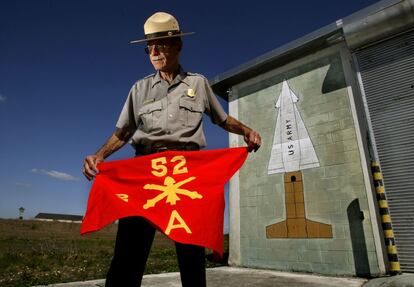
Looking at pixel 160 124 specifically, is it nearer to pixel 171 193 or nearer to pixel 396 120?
pixel 171 193

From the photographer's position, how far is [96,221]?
5.95 ft

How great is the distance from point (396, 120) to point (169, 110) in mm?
4916

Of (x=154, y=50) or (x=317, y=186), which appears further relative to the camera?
(x=317, y=186)

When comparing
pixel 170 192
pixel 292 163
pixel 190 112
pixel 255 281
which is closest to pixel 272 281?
pixel 255 281

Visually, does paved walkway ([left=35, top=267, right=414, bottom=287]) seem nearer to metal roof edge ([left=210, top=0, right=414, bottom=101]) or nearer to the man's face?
the man's face

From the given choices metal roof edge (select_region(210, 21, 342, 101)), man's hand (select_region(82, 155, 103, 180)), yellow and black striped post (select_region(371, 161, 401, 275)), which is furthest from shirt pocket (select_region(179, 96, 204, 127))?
metal roof edge (select_region(210, 21, 342, 101))

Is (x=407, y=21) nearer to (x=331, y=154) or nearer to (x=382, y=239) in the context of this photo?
(x=331, y=154)

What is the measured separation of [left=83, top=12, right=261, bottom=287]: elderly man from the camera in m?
1.74

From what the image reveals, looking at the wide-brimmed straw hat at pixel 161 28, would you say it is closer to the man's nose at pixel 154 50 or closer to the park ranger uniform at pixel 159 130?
the man's nose at pixel 154 50

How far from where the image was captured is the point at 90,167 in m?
1.98

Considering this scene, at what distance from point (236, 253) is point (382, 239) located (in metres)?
3.33

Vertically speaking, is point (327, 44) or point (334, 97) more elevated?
point (327, 44)

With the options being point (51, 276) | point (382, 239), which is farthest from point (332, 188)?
point (51, 276)

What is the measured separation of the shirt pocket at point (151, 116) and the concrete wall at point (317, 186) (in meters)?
4.86
